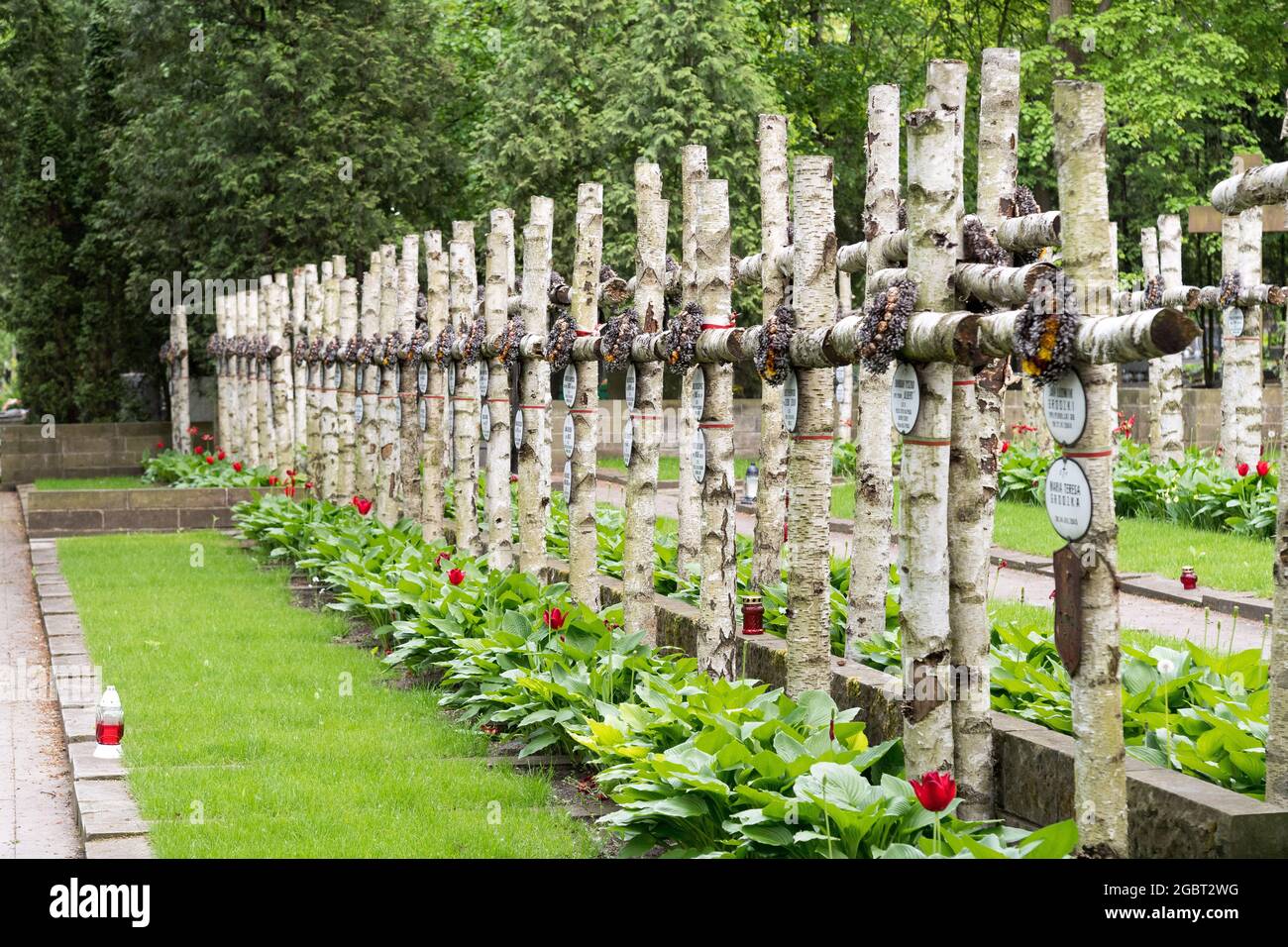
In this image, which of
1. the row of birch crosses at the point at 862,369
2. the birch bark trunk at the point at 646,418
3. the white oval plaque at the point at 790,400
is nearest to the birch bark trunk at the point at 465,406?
the row of birch crosses at the point at 862,369

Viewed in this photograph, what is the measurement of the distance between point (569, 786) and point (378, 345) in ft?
31.1

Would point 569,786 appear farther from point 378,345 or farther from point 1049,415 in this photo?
point 378,345

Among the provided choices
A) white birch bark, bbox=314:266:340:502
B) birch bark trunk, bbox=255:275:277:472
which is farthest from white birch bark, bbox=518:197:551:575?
birch bark trunk, bbox=255:275:277:472

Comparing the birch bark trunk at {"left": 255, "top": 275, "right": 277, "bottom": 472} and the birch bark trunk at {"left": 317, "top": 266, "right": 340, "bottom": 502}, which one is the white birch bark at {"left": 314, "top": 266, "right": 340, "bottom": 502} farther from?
the birch bark trunk at {"left": 255, "top": 275, "right": 277, "bottom": 472}

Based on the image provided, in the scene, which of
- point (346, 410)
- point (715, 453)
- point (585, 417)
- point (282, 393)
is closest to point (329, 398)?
point (346, 410)

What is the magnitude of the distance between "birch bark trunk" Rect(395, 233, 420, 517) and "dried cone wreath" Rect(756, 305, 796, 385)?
314 inches

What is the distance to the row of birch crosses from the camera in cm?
543

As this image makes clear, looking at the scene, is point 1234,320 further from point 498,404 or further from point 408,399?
point 408,399

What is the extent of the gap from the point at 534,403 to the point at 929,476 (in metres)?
5.98

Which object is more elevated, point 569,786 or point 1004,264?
point 1004,264

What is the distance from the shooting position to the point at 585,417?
37.2 ft

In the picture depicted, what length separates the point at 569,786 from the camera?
→ 7.94m
